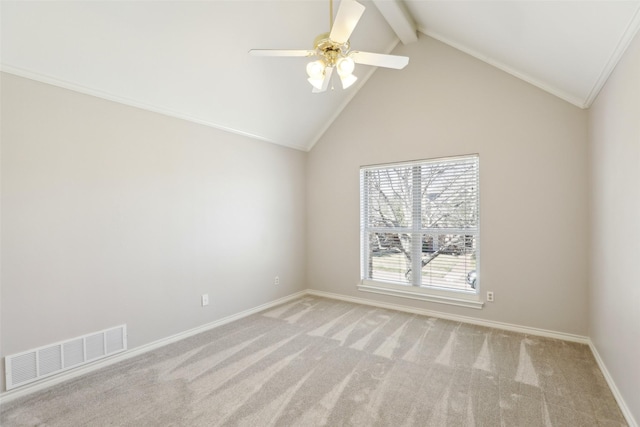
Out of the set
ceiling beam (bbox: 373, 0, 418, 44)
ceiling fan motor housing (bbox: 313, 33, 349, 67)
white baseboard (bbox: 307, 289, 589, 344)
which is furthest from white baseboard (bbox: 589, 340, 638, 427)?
ceiling beam (bbox: 373, 0, 418, 44)

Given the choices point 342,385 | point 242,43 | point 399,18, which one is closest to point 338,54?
point 242,43

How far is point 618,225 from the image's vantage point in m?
2.08

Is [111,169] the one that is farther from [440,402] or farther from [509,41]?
[509,41]

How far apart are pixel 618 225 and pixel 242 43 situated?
3345 mm

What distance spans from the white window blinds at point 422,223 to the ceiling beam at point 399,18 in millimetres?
1540

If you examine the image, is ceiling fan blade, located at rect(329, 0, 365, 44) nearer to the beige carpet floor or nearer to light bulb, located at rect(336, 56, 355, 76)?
light bulb, located at rect(336, 56, 355, 76)

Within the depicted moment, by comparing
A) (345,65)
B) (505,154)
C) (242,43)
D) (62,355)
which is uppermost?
(242,43)

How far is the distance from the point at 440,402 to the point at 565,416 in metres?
0.74

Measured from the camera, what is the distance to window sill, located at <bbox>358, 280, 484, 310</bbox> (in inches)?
139

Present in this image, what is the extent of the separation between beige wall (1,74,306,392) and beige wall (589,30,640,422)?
349cm

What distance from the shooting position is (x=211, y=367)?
2533mm

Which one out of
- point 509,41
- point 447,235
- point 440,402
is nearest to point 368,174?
point 447,235

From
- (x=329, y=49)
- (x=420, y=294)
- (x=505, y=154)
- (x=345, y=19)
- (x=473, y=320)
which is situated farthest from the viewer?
(x=420, y=294)

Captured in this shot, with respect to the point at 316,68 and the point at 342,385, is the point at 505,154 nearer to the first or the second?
the point at 316,68
